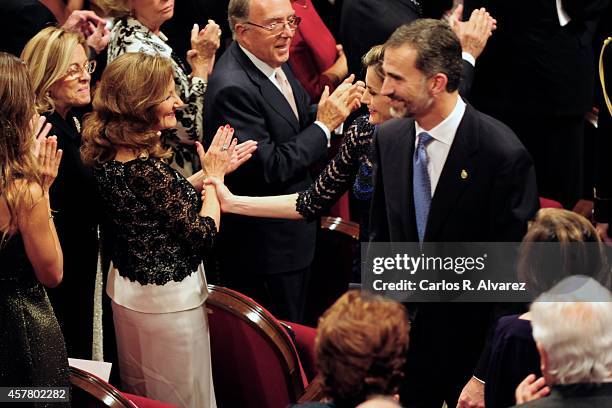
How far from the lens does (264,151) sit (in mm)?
3771

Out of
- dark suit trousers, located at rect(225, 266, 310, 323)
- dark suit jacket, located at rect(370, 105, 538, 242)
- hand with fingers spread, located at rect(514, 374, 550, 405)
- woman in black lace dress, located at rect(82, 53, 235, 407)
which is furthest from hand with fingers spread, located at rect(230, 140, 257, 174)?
hand with fingers spread, located at rect(514, 374, 550, 405)

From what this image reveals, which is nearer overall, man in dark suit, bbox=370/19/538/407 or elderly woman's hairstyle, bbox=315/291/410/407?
elderly woman's hairstyle, bbox=315/291/410/407

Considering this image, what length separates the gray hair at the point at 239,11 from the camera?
3842 mm

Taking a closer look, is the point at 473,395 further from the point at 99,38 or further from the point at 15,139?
the point at 99,38

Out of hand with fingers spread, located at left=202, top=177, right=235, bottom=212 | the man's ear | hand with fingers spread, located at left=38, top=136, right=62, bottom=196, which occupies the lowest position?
hand with fingers spread, located at left=202, top=177, right=235, bottom=212

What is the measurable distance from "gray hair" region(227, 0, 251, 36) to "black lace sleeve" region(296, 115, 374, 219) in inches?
25.2

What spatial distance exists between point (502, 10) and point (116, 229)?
210 cm

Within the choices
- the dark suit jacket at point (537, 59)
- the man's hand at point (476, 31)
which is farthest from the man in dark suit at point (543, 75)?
the man's hand at point (476, 31)

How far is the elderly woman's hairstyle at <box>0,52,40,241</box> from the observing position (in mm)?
→ 2684

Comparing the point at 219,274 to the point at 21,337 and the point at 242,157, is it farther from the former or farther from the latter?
the point at 21,337

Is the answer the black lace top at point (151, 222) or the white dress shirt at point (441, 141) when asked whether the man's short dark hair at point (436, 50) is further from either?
the black lace top at point (151, 222)

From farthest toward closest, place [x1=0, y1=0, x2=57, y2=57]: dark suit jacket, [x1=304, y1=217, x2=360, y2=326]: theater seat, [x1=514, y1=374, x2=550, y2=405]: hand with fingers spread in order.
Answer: [x1=0, y1=0, x2=57, y2=57]: dark suit jacket, [x1=304, y1=217, x2=360, y2=326]: theater seat, [x1=514, y1=374, x2=550, y2=405]: hand with fingers spread

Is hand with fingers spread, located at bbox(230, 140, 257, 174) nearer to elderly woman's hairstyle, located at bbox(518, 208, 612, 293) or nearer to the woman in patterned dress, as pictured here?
the woman in patterned dress

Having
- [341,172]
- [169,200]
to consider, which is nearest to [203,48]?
[341,172]
